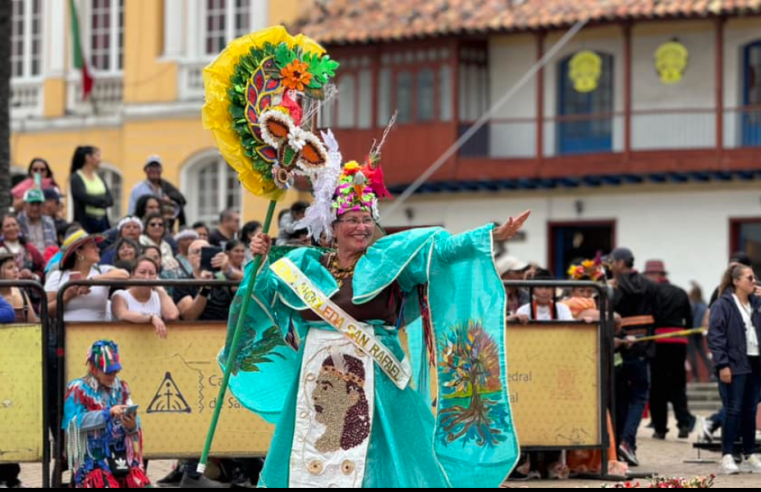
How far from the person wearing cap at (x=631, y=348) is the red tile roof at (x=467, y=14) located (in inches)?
595

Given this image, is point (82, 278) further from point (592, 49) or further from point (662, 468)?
point (592, 49)

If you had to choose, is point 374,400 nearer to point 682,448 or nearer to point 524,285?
point 524,285

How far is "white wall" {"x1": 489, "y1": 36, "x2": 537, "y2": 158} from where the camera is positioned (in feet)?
111

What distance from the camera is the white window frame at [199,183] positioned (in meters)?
35.1

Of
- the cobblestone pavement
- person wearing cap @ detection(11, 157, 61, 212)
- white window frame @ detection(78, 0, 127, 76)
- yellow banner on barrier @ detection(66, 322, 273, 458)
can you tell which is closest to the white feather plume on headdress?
yellow banner on barrier @ detection(66, 322, 273, 458)

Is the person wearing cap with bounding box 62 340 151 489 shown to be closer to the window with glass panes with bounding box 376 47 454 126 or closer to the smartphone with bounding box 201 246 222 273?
the smartphone with bounding box 201 246 222 273

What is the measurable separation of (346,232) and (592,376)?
159 inches

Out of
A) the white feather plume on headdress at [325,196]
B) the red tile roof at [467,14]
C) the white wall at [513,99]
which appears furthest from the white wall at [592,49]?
the white feather plume on headdress at [325,196]

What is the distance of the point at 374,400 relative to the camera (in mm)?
9883

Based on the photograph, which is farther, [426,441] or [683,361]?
[683,361]

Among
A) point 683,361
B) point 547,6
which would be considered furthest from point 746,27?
point 683,361

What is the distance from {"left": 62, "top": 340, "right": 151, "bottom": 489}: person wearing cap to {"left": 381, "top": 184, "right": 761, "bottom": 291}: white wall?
2072 centimetres

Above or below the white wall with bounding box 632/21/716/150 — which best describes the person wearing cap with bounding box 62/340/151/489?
below

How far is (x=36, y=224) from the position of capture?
16.8 metres
